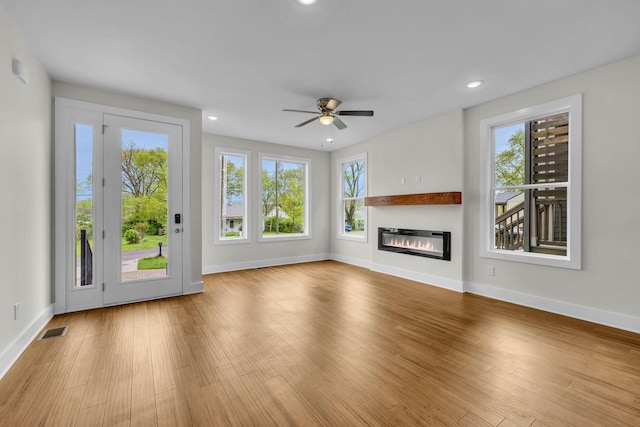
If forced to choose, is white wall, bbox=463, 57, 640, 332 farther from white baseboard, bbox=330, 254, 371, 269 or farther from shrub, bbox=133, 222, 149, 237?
shrub, bbox=133, 222, 149, 237

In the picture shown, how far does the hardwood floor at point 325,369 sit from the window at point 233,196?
7.54 ft

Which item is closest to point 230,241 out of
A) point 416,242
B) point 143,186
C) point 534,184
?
point 143,186

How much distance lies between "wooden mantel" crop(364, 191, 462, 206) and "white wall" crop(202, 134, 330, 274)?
5.13 ft

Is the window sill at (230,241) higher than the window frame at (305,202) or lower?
lower

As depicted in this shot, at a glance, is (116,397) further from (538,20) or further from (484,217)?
(484,217)

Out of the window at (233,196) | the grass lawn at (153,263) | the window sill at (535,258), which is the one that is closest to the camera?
the window sill at (535,258)

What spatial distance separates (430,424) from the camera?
1577mm

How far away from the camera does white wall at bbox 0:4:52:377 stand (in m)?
2.16

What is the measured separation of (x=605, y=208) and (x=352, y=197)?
4210mm

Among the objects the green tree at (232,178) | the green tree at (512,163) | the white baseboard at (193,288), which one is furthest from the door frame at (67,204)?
the green tree at (512,163)

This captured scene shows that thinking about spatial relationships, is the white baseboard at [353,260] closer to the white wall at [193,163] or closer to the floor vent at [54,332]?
the white wall at [193,163]

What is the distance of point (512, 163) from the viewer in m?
3.84

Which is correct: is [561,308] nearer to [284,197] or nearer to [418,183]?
[418,183]

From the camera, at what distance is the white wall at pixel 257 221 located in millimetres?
5383
